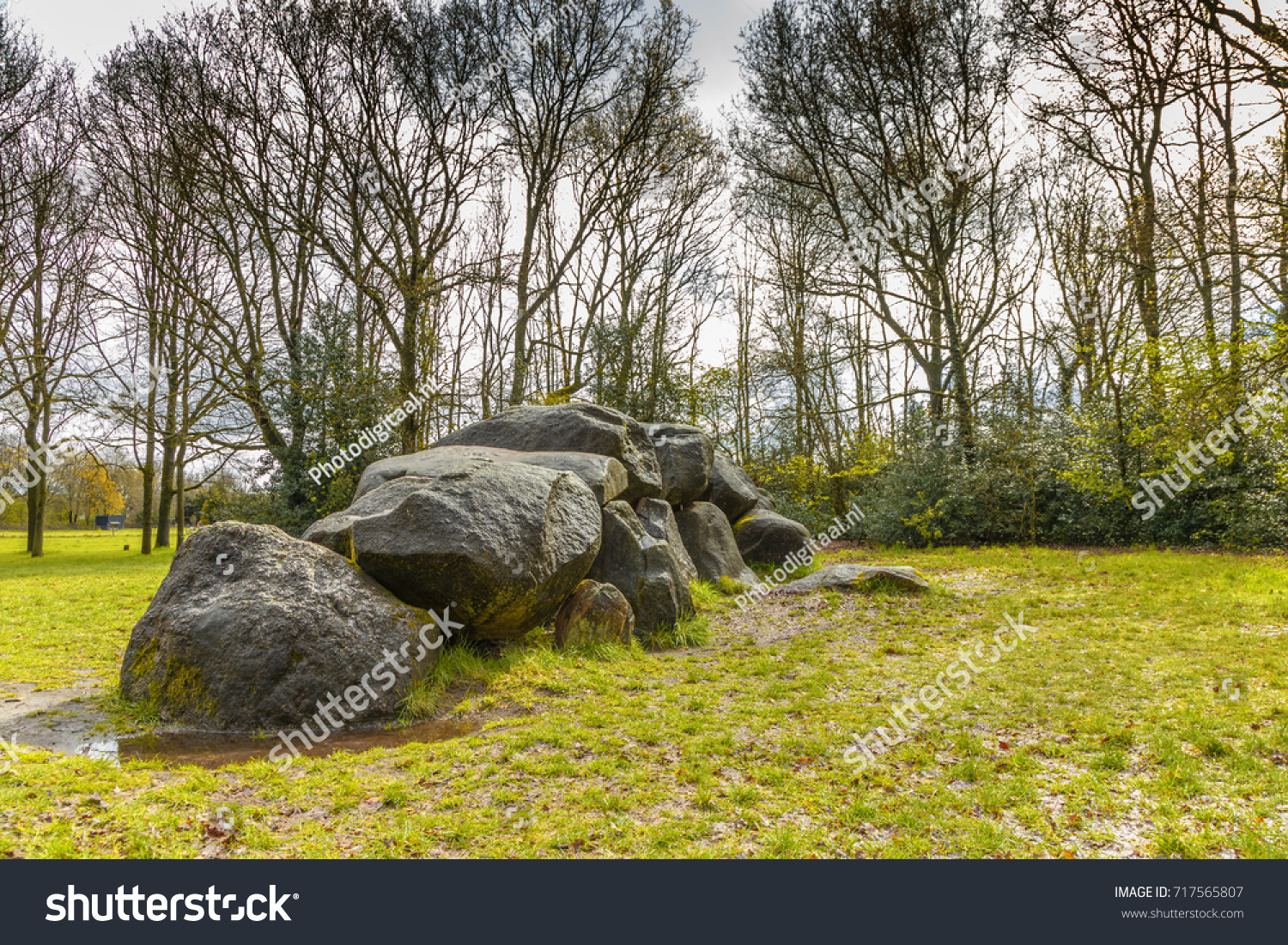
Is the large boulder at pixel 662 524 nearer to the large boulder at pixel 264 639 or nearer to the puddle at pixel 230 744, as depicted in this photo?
the large boulder at pixel 264 639

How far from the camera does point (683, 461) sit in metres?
11.9

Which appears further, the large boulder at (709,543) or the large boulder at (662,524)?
the large boulder at (709,543)

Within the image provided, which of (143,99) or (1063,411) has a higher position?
(143,99)

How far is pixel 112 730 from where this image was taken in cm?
509

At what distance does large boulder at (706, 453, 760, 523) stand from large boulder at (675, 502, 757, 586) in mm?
1180

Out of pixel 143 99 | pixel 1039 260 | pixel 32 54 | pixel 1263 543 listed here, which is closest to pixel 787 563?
pixel 1263 543

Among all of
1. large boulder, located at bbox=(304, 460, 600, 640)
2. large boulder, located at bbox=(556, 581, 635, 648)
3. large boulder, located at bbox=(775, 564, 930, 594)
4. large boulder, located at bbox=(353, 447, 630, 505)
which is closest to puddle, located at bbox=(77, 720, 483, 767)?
large boulder, located at bbox=(304, 460, 600, 640)

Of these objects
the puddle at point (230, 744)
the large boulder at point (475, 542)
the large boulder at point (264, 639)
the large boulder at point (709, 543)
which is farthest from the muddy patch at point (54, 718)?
the large boulder at point (709, 543)

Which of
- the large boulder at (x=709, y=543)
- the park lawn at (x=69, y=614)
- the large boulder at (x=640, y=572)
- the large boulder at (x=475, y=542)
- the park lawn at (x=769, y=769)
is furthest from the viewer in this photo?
the large boulder at (x=709, y=543)

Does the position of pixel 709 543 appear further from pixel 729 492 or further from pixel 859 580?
pixel 859 580

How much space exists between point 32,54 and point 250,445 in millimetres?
9504

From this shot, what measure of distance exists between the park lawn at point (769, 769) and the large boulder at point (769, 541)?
549 centimetres

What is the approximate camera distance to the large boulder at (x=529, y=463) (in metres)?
8.38
